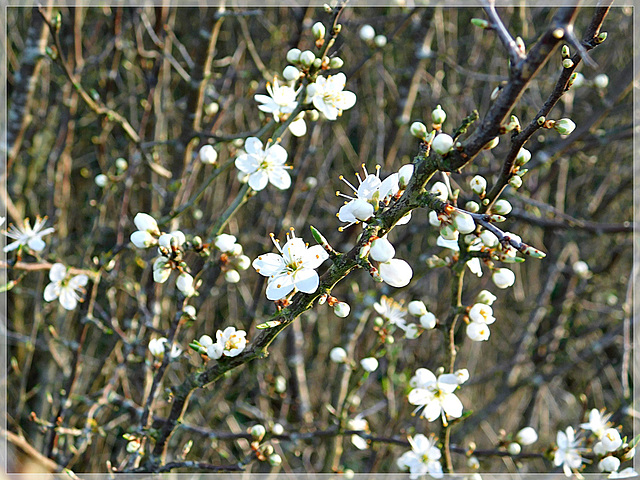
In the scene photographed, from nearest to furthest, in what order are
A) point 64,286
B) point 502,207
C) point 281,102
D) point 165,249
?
point 502,207, point 165,249, point 281,102, point 64,286

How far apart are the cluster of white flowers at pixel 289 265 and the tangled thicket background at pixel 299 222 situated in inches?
39.8

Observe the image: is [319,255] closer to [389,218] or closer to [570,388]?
[389,218]

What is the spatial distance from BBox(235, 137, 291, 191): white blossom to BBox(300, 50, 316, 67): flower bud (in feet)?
0.82

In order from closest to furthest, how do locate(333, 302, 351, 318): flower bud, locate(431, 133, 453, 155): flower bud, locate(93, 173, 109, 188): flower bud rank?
locate(431, 133, 453, 155): flower bud → locate(333, 302, 351, 318): flower bud → locate(93, 173, 109, 188): flower bud

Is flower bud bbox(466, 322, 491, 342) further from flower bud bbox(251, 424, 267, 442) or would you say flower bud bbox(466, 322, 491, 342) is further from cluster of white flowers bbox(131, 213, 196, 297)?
cluster of white flowers bbox(131, 213, 196, 297)

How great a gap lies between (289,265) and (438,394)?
669 millimetres

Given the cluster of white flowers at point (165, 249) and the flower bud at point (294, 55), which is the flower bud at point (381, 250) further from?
the flower bud at point (294, 55)

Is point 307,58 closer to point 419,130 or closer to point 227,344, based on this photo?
point 419,130

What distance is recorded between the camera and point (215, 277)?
8.48ft

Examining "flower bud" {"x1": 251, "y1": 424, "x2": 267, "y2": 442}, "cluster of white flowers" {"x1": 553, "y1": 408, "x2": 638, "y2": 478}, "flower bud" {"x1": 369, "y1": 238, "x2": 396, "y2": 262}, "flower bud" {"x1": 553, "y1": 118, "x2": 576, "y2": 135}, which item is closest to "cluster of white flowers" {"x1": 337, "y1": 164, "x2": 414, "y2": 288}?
"flower bud" {"x1": 369, "y1": 238, "x2": 396, "y2": 262}

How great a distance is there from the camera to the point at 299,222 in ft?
10.6

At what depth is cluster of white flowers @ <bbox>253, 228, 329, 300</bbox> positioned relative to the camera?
1.18 meters

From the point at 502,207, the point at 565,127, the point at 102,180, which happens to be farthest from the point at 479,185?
the point at 102,180

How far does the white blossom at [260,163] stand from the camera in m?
1.58
